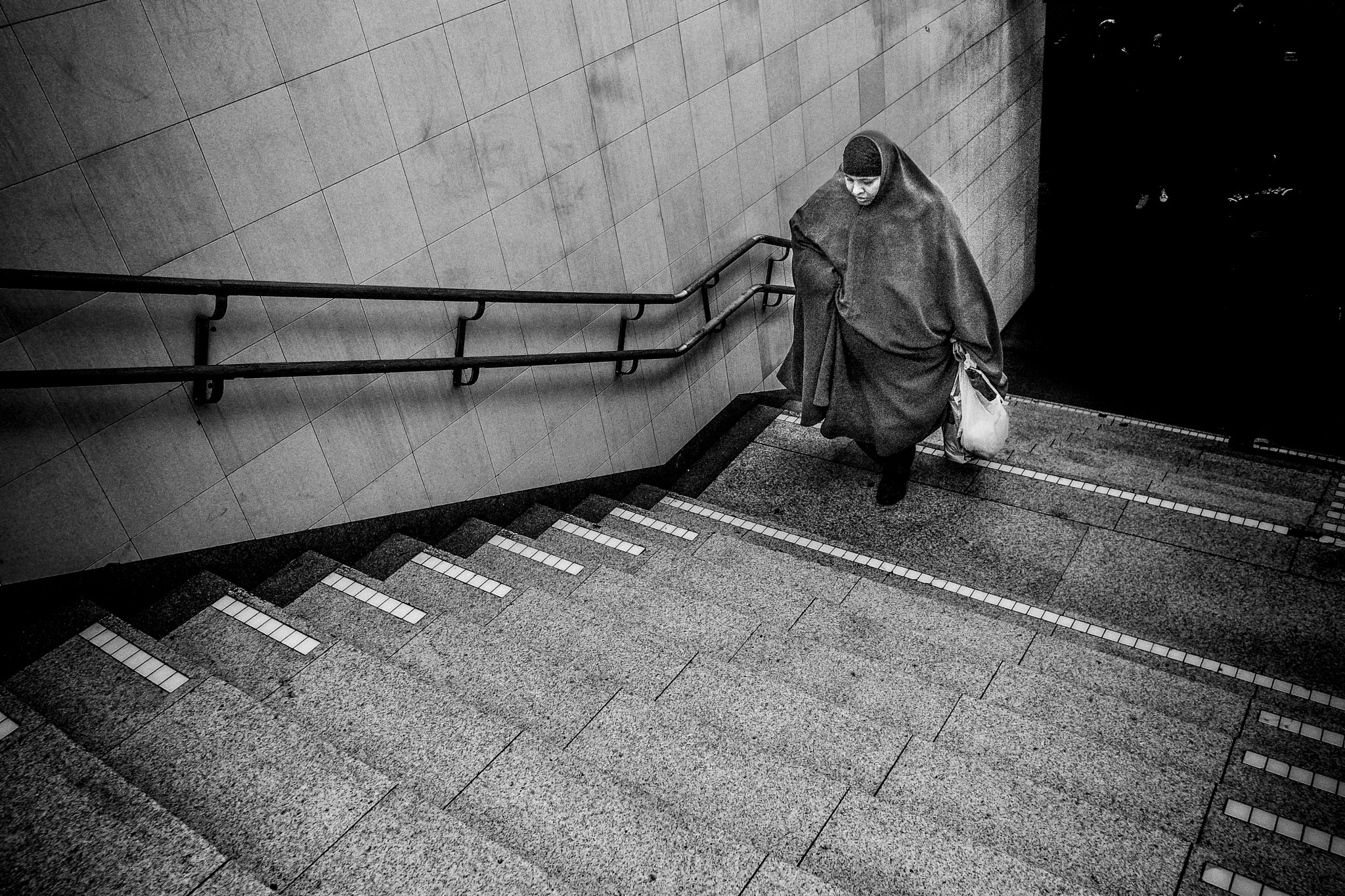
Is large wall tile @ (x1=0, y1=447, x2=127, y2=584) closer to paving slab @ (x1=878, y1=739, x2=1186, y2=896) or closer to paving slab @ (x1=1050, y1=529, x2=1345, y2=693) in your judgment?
paving slab @ (x1=878, y1=739, x2=1186, y2=896)

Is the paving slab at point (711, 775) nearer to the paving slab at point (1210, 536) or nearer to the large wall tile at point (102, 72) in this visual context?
the large wall tile at point (102, 72)

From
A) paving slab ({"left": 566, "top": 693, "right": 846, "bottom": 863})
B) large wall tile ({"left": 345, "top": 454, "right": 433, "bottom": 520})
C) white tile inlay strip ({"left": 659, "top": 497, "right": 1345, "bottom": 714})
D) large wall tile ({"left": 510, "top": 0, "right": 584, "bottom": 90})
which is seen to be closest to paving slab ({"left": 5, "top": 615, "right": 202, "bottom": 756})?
large wall tile ({"left": 345, "top": 454, "right": 433, "bottom": 520})

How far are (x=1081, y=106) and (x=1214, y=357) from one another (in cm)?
254

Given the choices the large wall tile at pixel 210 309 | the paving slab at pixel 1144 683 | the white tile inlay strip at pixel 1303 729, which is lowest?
the white tile inlay strip at pixel 1303 729

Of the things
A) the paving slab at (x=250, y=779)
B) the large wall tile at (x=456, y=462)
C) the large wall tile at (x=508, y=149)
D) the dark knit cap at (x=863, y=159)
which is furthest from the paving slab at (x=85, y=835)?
the dark knit cap at (x=863, y=159)

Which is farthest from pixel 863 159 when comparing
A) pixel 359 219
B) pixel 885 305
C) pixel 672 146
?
pixel 359 219

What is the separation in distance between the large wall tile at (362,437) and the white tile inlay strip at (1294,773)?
120 inches

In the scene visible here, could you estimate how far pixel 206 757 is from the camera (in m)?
2.25

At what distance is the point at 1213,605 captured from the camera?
3.64 meters

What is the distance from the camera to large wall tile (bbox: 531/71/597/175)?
12.6 ft

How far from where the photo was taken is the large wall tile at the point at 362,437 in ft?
11.2

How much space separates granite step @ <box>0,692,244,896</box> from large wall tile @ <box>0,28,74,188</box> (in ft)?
4.98

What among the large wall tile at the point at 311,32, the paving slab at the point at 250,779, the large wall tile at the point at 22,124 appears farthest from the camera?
the large wall tile at the point at 311,32

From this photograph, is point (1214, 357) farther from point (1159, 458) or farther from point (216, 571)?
point (216, 571)
